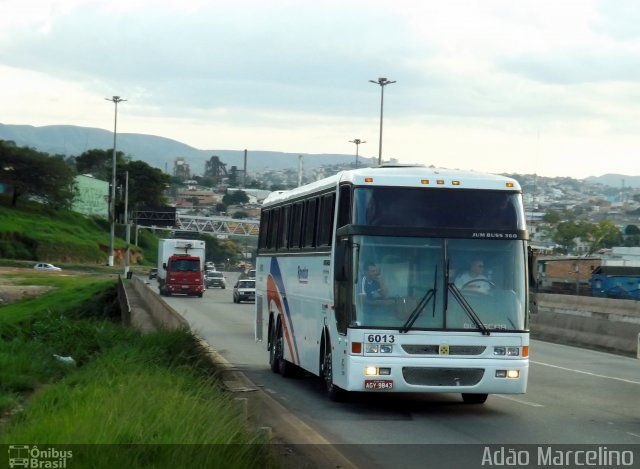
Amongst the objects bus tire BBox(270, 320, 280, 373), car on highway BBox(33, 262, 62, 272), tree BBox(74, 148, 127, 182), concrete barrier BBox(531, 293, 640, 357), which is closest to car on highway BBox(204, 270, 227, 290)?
car on highway BBox(33, 262, 62, 272)

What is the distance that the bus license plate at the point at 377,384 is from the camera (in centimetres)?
1472

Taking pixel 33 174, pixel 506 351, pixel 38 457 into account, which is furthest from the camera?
pixel 33 174

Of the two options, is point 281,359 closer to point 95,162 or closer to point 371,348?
point 371,348

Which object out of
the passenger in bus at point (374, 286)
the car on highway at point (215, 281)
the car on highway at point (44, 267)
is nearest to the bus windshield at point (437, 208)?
the passenger in bus at point (374, 286)

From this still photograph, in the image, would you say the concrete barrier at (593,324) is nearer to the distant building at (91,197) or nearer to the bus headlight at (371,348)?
the bus headlight at (371,348)

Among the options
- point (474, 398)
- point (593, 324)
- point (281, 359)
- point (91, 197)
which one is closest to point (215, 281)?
point (593, 324)

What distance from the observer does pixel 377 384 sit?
48.3 ft

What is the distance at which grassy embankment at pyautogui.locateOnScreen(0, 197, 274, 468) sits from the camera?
28.0 feet

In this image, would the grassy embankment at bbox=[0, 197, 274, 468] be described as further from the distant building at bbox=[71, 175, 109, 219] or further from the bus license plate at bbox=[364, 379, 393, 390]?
the distant building at bbox=[71, 175, 109, 219]

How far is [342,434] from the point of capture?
1349cm

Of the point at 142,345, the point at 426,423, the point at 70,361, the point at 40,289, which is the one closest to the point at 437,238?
the point at 426,423

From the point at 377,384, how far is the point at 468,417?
1454mm

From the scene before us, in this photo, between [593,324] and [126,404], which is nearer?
[126,404]

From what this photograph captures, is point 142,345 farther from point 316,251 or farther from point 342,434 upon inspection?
point 342,434
